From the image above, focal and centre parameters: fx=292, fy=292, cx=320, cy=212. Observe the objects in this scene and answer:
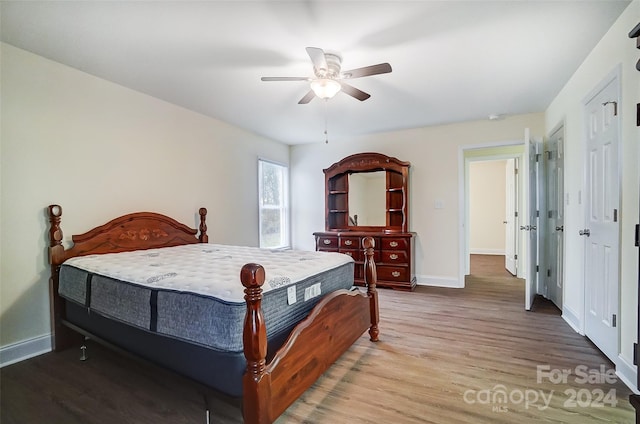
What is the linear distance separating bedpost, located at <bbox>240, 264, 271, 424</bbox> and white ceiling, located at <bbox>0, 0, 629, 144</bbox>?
1.66 m

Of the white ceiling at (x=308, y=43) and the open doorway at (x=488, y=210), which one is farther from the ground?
the white ceiling at (x=308, y=43)

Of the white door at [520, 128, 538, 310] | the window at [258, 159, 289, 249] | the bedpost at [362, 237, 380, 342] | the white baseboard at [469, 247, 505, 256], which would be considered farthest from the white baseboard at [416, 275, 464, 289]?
the white baseboard at [469, 247, 505, 256]

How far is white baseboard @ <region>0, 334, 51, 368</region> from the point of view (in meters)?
2.17

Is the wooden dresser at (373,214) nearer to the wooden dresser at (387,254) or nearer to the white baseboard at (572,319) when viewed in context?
the wooden dresser at (387,254)

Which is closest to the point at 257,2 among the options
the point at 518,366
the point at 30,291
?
the point at 30,291

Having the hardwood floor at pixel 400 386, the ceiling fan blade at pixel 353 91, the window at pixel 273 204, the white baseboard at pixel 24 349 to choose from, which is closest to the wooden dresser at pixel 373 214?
the window at pixel 273 204

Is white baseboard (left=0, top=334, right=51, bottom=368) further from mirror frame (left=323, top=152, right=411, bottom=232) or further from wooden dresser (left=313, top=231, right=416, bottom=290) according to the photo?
mirror frame (left=323, top=152, right=411, bottom=232)

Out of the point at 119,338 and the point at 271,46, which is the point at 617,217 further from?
the point at 119,338

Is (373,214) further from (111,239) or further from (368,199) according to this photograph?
(111,239)

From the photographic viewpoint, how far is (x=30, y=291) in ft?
7.61

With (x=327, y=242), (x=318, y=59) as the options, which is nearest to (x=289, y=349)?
(x=318, y=59)

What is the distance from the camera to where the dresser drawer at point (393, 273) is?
4.20m

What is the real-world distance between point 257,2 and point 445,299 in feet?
12.1

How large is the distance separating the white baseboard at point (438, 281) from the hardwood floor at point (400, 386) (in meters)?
1.52
